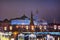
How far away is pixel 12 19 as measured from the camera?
2.17 meters

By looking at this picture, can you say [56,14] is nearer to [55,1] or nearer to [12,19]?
[55,1]

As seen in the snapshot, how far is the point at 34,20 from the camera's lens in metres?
2.16

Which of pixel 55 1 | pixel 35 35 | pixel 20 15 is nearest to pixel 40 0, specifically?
pixel 55 1

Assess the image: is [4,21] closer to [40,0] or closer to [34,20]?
[34,20]

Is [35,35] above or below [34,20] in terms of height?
below

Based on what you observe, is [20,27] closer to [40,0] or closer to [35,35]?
[35,35]

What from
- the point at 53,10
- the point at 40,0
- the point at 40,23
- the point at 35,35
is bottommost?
the point at 35,35

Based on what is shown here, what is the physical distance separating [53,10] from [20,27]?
510mm

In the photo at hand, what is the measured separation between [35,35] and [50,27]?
23cm

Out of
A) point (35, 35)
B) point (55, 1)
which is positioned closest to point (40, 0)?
point (55, 1)

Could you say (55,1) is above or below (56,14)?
above

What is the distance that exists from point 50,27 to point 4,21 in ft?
2.04

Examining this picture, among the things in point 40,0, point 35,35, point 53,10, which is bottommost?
point 35,35

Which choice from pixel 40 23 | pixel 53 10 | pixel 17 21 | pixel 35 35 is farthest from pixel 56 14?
pixel 17 21
